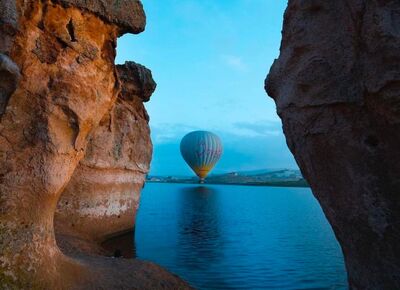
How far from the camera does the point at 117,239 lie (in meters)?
16.7

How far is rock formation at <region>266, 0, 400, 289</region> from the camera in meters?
4.04

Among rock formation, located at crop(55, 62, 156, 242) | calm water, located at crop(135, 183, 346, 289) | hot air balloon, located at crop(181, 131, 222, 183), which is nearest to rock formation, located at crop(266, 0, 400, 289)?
calm water, located at crop(135, 183, 346, 289)

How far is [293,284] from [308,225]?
616 inches

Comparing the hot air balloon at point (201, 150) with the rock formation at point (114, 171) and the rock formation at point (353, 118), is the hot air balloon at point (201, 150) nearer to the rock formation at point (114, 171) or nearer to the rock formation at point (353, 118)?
the rock formation at point (114, 171)

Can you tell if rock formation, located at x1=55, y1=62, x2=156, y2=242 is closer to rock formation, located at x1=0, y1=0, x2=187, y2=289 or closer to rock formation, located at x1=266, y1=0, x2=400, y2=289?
rock formation, located at x1=0, y1=0, x2=187, y2=289

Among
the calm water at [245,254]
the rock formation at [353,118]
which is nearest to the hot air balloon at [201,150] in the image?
the calm water at [245,254]

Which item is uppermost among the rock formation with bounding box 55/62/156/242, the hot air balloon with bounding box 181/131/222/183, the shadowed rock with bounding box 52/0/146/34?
the hot air balloon with bounding box 181/131/222/183

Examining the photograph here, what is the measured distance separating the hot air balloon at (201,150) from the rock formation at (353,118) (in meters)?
81.2

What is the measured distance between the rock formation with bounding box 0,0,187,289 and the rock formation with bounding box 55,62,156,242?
4627 millimetres

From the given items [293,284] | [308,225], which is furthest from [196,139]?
[293,284]

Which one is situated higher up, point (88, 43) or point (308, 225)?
point (88, 43)

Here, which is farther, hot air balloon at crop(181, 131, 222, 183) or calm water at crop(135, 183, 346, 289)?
hot air balloon at crop(181, 131, 222, 183)

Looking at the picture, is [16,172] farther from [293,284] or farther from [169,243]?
[169,243]

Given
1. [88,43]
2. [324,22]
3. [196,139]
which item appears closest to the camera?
[324,22]
